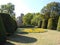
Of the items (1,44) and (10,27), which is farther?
(10,27)

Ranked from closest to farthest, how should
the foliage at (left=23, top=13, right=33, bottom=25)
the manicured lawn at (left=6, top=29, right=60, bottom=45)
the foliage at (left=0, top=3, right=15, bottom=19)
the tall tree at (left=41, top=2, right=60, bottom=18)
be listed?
the manicured lawn at (left=6, top=29, right=60, bottom=45) < the tall tree at (left=41, top=2, right=60, bottom=18) < the foliage at (left=0, top=3, right=15, bottom=19) < the foliage at (left=23, top=13, right=33, bottom=25)

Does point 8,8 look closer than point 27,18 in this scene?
Yes

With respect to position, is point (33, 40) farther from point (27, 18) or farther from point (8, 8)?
point (27, 18)

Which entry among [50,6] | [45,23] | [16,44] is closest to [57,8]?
[50,6]

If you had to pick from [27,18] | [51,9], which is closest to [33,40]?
[51,9]

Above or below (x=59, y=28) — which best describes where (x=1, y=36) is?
above

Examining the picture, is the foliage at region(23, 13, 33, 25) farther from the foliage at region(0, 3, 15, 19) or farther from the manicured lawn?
the manicured lawn

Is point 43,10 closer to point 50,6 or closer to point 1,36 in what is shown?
point 50,6

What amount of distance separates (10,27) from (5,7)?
158 ft

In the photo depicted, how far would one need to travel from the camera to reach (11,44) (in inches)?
476

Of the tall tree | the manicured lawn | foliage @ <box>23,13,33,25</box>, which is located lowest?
foliage @ <box>23,13,33,25</box>

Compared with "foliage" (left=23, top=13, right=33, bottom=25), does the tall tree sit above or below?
above

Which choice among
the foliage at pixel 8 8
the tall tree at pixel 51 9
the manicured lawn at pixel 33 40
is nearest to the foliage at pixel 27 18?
the foliage at pixel 8 8

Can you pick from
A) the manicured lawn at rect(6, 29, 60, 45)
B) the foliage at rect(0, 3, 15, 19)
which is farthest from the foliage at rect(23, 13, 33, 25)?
the manicured lawn at rect(6, 29, 60, 45)
